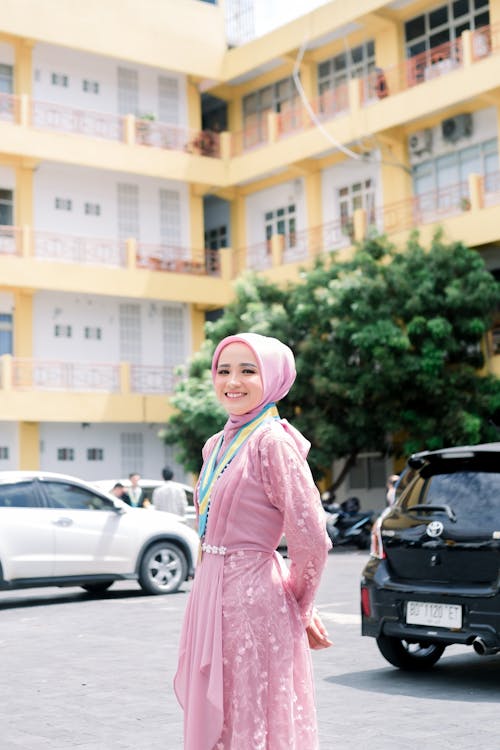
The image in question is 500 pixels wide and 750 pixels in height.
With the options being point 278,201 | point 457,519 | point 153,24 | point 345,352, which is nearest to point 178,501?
point 345,352

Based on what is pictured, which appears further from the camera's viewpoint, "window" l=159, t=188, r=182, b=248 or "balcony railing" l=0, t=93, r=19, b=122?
"window" l=159, t=188, r=182, b=248

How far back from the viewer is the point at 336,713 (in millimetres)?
7098

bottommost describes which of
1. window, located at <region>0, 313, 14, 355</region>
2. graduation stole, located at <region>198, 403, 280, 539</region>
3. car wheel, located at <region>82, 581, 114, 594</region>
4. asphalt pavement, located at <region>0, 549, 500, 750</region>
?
car wheel, located at <region>82, 581, 114, 594</region>

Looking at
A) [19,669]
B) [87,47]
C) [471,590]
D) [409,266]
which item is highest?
A: [87,47]

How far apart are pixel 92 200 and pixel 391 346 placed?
464 inches

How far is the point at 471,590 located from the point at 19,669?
3558 millimetres

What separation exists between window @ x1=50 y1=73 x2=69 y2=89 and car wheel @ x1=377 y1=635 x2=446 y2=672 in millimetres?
25779

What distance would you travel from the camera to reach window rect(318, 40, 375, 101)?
3045 centimetres

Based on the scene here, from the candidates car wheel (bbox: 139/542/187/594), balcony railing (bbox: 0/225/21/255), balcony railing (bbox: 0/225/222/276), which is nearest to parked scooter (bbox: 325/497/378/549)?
car wheel (bbox: 139/542/187/594)

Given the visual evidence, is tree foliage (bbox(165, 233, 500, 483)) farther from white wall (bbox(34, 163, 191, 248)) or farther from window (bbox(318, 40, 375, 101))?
white wall (bbox(34, 163, 191, 248))

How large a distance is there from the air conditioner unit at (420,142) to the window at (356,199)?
173cm

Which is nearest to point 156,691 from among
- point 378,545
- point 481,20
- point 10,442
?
point 378,545

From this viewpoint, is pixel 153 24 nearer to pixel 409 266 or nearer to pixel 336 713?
pixel 409 266

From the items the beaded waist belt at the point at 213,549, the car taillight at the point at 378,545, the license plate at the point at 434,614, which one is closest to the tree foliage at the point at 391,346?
the car taillight at the point at 378,545
